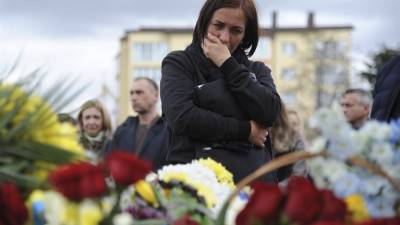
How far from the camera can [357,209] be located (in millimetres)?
1281

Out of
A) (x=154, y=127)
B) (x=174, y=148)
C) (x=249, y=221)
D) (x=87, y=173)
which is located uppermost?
(x=87, y=173)

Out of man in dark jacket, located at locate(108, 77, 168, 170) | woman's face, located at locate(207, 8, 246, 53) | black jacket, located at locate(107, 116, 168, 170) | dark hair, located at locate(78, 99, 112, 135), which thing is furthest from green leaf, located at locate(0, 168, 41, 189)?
dark hair, located at locate(78, 99, 112, 135)

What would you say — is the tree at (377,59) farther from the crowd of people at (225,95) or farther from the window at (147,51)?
the window at (147,51)

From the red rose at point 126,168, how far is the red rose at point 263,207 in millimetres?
180

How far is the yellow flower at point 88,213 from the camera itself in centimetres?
116

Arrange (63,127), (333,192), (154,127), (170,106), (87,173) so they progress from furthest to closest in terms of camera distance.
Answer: (154,127) < (170,106) < (63,127) < (333,192) < (87,173)

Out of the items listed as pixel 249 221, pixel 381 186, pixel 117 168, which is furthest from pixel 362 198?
pixel 117 168

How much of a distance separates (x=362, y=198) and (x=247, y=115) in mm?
1680

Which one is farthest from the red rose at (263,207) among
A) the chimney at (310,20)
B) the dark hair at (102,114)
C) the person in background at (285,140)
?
the chimney at (310,20)

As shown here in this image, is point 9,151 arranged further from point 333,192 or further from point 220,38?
point 220,38

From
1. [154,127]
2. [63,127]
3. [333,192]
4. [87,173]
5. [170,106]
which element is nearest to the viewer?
[87,173]

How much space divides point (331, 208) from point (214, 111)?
67.5 inches

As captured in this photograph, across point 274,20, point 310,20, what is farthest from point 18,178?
point 274,20

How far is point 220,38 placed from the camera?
2986 mm
